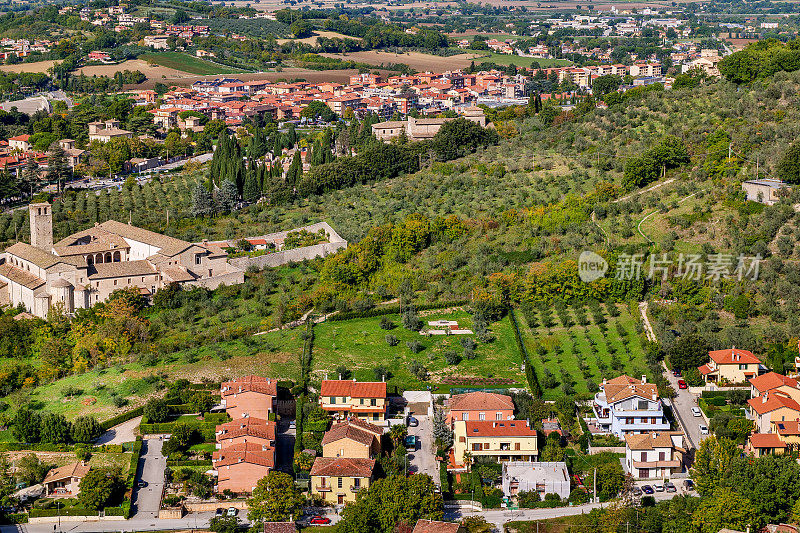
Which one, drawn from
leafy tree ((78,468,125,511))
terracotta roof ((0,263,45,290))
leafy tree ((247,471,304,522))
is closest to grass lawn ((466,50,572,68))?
terracotta roof ((0,263,45,290))

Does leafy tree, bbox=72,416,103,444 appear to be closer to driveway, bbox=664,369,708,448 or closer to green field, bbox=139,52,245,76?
driveway, bbox=664,369,708,448

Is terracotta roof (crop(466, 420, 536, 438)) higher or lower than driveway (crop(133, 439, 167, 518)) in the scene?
higher

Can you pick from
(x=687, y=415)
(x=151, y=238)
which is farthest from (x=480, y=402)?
(x=151, y=238)

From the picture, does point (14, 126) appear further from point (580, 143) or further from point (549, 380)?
point (549, 380)

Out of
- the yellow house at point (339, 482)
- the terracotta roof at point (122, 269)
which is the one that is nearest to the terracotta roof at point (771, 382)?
the yellow house at point (339, 482)

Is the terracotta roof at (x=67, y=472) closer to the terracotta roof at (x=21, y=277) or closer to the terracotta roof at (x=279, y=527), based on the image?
the terracotta roof at (x=279, y=527)

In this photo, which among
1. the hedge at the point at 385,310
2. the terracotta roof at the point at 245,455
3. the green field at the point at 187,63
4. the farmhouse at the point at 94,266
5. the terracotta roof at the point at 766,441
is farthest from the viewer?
the green field at the point at 187,63
